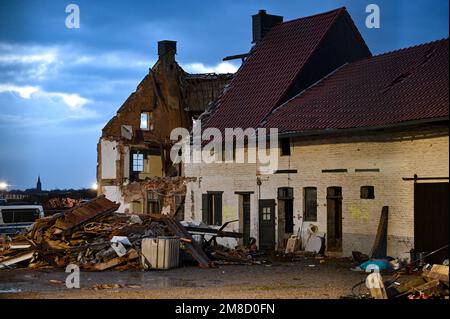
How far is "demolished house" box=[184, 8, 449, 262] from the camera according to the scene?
22.7m

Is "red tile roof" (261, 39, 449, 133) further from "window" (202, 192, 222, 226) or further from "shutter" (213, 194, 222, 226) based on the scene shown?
"window" (202, 192, 222, 226)

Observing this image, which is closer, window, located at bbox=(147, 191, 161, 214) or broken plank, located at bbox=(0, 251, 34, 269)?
broken plank, located at bbox=(0, 251, 34, 269)

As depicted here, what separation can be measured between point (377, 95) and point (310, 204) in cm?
479

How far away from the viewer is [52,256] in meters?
23.4

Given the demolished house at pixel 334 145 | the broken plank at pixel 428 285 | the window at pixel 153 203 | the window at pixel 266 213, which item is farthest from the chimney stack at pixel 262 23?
the broken plank at pixel 428 285

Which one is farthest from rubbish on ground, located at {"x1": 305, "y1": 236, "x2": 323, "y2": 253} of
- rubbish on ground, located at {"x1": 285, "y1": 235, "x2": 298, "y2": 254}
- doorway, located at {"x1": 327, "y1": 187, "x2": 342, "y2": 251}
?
rubbish on ground, located at {"x1": 285, "y1": 235, "x2": 298, "y2": 254}

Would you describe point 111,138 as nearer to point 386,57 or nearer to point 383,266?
point 386,57

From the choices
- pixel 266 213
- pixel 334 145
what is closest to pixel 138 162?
pixel 266 213

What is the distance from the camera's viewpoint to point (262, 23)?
36.2 metres

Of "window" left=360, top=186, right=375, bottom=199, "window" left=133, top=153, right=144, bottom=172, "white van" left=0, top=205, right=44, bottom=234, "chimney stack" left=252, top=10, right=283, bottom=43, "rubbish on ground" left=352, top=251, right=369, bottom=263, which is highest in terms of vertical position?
"chimney stack" left=252, top=10, right=283, bottom=43

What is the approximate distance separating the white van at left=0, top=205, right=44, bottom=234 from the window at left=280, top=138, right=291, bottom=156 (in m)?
10.7

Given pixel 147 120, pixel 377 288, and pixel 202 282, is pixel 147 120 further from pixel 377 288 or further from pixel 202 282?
pixel 377 288

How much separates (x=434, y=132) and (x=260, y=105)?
10.6 meters
